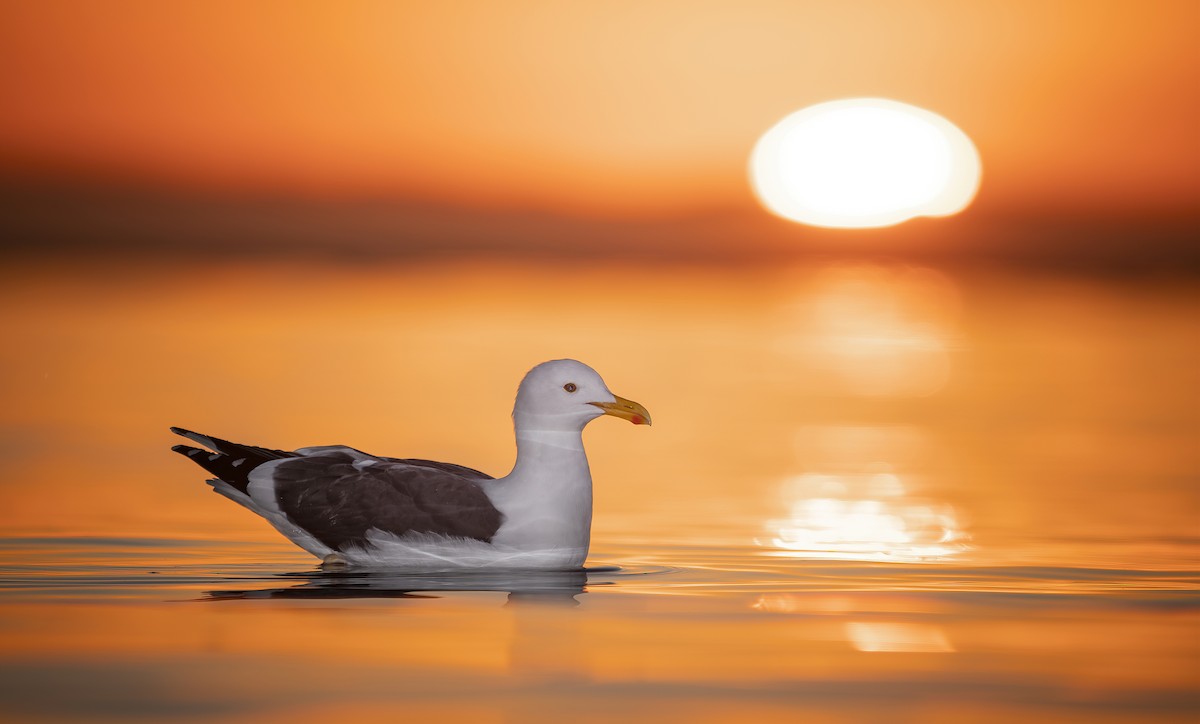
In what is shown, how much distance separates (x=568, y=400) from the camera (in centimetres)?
1219

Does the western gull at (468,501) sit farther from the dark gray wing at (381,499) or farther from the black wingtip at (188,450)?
the black wingtip at (188,450)

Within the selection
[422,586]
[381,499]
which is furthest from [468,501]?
[422,586]

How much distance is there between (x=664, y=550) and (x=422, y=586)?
7.14 ft

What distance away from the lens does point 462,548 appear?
11.9 m

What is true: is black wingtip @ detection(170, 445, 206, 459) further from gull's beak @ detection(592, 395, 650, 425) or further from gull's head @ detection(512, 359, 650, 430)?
gull's beak @ detection(592, 395, 650, 425)

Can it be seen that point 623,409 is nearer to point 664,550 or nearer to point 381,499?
point 664,550

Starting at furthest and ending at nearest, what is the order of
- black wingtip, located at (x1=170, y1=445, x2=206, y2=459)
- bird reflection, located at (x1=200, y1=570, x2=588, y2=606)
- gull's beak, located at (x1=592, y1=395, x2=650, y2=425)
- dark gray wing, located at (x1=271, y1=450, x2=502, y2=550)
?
black wingtip, located at (x1=170, y1=445, x2=206, y2=459)
gull's beak, located at (x1=592, y1=395, x2=650, y2=425)
dark gray wing, located at (x1=271, y1=450, x2=502, y2=550)
bird reflection, located at (x1=200, y1=570, x2=588, y2=606)

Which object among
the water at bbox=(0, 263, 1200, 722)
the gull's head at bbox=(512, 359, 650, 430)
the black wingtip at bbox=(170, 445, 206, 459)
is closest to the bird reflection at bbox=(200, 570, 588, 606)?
the water at bbox=(0, 263, 1200, 722)

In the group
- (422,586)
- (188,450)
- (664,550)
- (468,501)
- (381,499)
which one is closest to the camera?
(422,586)

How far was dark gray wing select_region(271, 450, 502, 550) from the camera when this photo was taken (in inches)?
467

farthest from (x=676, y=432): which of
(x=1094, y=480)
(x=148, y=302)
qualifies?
(x=148, y=302)

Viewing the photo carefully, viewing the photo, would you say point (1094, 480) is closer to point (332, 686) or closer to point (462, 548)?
point (462, 548)

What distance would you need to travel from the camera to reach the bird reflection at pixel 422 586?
10.8 m

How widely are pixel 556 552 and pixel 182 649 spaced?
3259 mm
